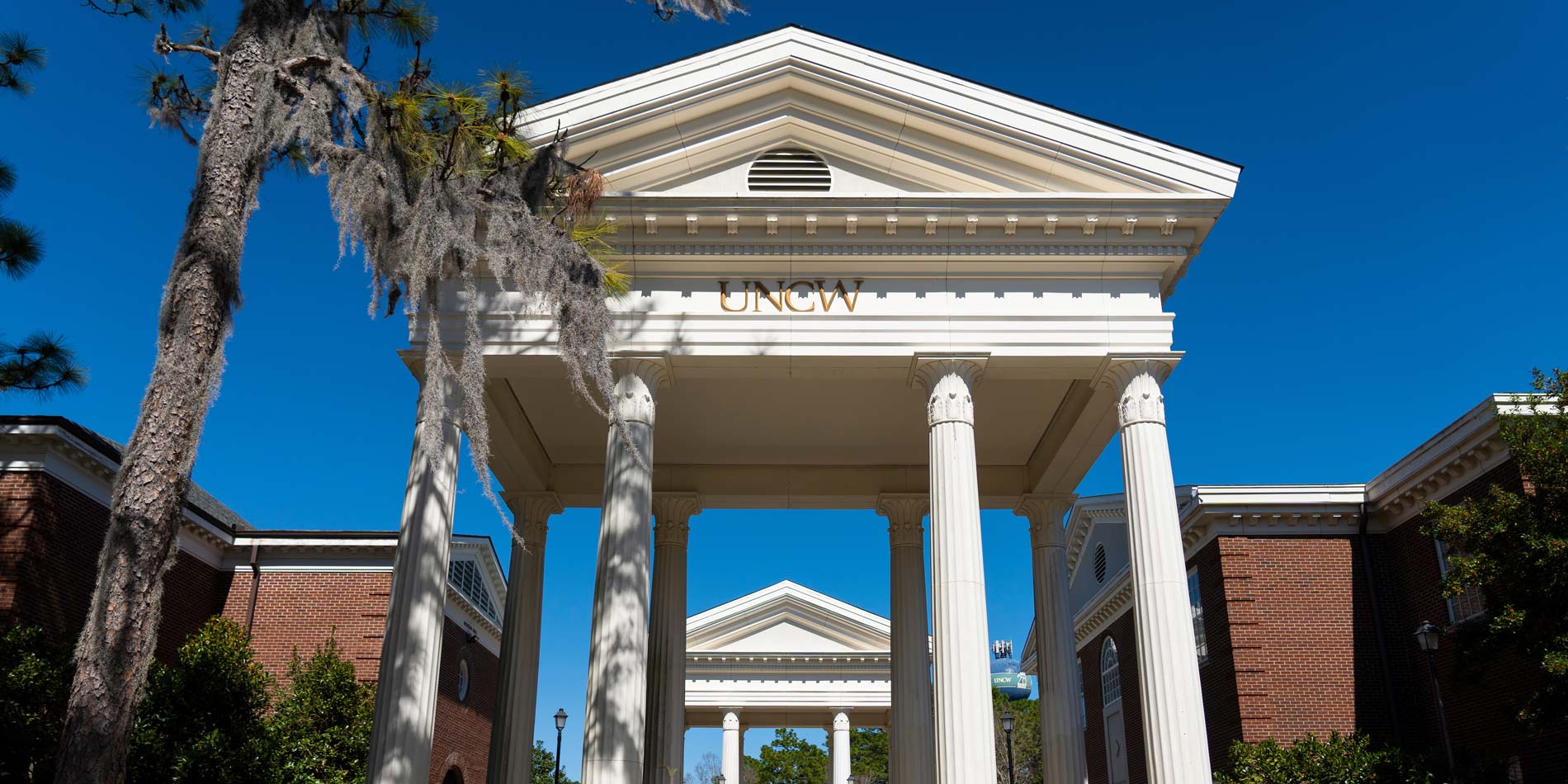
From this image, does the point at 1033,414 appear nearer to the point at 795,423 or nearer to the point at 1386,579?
the point at 795,423

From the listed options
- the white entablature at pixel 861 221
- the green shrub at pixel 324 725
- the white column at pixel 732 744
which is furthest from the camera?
the white column at pixel 732 744

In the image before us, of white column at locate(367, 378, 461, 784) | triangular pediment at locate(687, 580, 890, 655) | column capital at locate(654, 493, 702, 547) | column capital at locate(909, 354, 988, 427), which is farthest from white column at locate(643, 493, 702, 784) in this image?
triangular pediment at locate(687, 580, 890, 655)

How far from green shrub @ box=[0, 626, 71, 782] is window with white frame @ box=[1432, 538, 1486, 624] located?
910 inches

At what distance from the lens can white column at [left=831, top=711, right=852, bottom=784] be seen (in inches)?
1494

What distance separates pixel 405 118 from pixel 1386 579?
73.2 feet

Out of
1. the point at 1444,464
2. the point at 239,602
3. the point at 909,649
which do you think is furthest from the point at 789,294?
the point at 239,602

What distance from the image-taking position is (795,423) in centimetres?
2169

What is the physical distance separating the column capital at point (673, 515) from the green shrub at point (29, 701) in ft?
34.9

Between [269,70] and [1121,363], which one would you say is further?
[1121,363]

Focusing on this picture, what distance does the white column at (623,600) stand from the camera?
14.8 m

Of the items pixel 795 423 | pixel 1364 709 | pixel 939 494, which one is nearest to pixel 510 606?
pixel 795 423

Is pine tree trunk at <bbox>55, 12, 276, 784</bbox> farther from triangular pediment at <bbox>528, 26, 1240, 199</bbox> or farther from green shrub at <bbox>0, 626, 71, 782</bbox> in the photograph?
green shrub at <bbox>0, 626, 71, 782</bbox>

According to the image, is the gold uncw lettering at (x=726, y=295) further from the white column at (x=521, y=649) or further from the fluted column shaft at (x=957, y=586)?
the white column at (x=521, y=649)

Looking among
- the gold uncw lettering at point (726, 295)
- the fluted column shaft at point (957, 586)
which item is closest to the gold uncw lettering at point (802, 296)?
the gold uncw lettering at point (726, 295)
